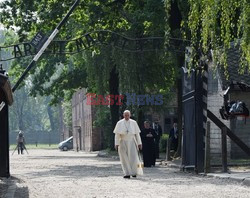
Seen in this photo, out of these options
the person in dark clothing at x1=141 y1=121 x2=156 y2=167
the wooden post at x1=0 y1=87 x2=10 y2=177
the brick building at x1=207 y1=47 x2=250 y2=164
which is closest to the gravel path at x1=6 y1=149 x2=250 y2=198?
the wooden post at x1=0 y1=87 x2=10 y2=177

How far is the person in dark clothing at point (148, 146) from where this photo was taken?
2980cm

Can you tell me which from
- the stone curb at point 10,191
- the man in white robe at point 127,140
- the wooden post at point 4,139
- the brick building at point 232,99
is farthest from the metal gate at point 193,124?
the brick building at point 232,99

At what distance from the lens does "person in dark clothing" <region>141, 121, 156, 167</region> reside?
97.8 feet

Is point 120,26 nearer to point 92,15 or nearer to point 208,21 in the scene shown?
point 92,15

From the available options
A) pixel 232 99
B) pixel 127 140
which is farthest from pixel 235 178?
pixel 232 99

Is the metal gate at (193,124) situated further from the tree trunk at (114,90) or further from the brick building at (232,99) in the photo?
the tree trunk at (114,90)

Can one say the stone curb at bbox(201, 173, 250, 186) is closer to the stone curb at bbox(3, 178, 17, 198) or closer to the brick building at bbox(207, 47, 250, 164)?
the stone curb at bbox(3, 178, 17, 198)

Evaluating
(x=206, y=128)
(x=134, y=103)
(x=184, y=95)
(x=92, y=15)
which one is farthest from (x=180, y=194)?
(x=134, y=103)

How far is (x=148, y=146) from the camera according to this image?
30062 millimetres

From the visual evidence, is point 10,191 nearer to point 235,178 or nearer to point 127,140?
point 235,178

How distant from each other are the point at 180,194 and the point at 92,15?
1948 cm

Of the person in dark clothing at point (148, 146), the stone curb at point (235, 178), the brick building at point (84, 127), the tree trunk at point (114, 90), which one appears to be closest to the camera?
the stone curb at point (235, 178)

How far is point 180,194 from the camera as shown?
15.7 meters

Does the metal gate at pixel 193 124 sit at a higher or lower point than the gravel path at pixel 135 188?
higher
